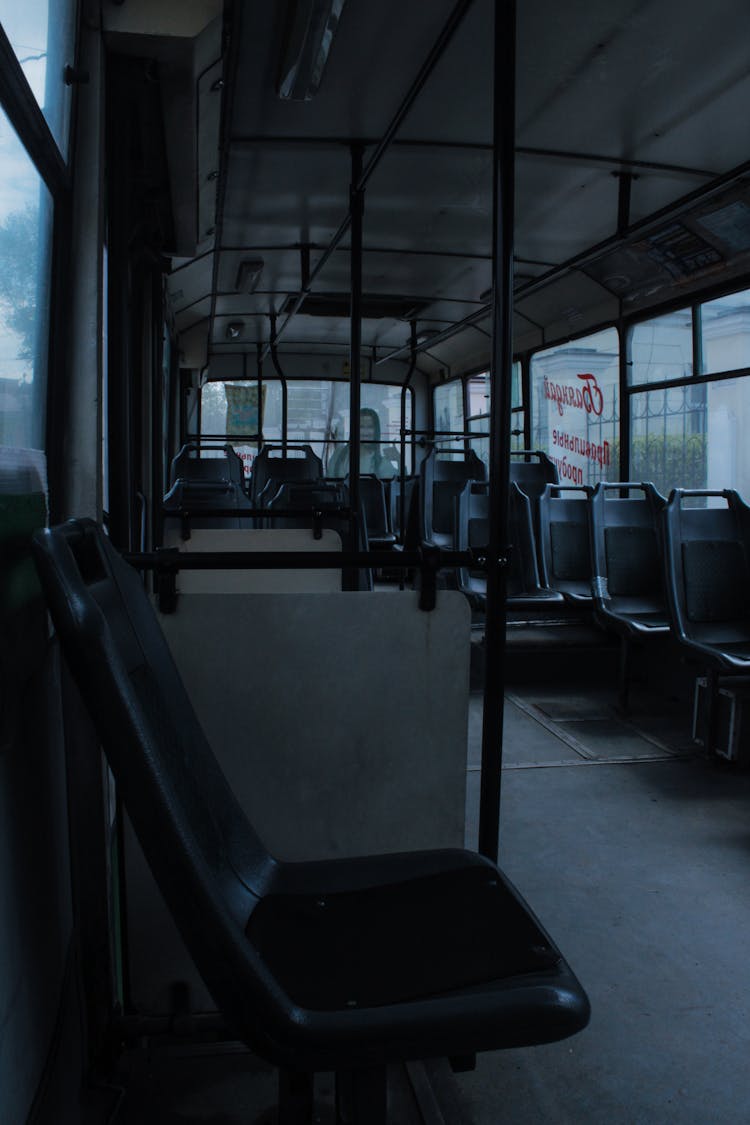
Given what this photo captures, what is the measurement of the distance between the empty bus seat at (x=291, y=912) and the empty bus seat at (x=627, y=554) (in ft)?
12.5

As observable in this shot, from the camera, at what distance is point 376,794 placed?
1.78 metres

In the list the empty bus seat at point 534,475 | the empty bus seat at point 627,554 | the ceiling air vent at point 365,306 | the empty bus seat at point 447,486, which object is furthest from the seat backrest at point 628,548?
the ceiling air vent at point 365,306

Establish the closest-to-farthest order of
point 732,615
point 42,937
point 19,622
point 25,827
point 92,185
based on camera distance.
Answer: point 19,622
point 25,827
point 42,937
point 92,185
point 732,615

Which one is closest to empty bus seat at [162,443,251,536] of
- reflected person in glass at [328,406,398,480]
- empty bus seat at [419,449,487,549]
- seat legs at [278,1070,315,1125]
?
empty bus seat at [419,449,487,549]

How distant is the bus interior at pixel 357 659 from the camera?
117 cm

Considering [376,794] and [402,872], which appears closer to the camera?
[402,872]

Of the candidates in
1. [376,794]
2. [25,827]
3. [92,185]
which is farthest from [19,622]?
[92,185]

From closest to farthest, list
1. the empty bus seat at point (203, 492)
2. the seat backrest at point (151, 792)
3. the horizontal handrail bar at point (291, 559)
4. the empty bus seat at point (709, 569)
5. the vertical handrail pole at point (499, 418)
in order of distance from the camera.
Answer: the seat backrest at point (151, 792) → the horizontal handrail bar at point (291, 559) → the vertical handrail pole at point (499, 418) → the empty bus seat at point (709, 569) → the empty bus seat at point (203, 492)

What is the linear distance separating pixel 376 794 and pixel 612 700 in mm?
3551

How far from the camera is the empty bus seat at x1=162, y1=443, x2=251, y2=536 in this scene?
4504 millimetres

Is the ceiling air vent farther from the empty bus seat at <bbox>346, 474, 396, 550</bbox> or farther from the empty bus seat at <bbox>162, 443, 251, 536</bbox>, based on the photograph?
the empty bus seat at <bbox>346, 474, 396, 550</bbox>

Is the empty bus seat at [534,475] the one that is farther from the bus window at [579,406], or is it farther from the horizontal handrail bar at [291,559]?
the horizontal handrail bar at [291,559]

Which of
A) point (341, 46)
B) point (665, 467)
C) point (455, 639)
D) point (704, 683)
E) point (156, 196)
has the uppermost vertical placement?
point (341, 46)

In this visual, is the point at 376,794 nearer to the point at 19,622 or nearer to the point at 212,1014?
the point at 212,1014
